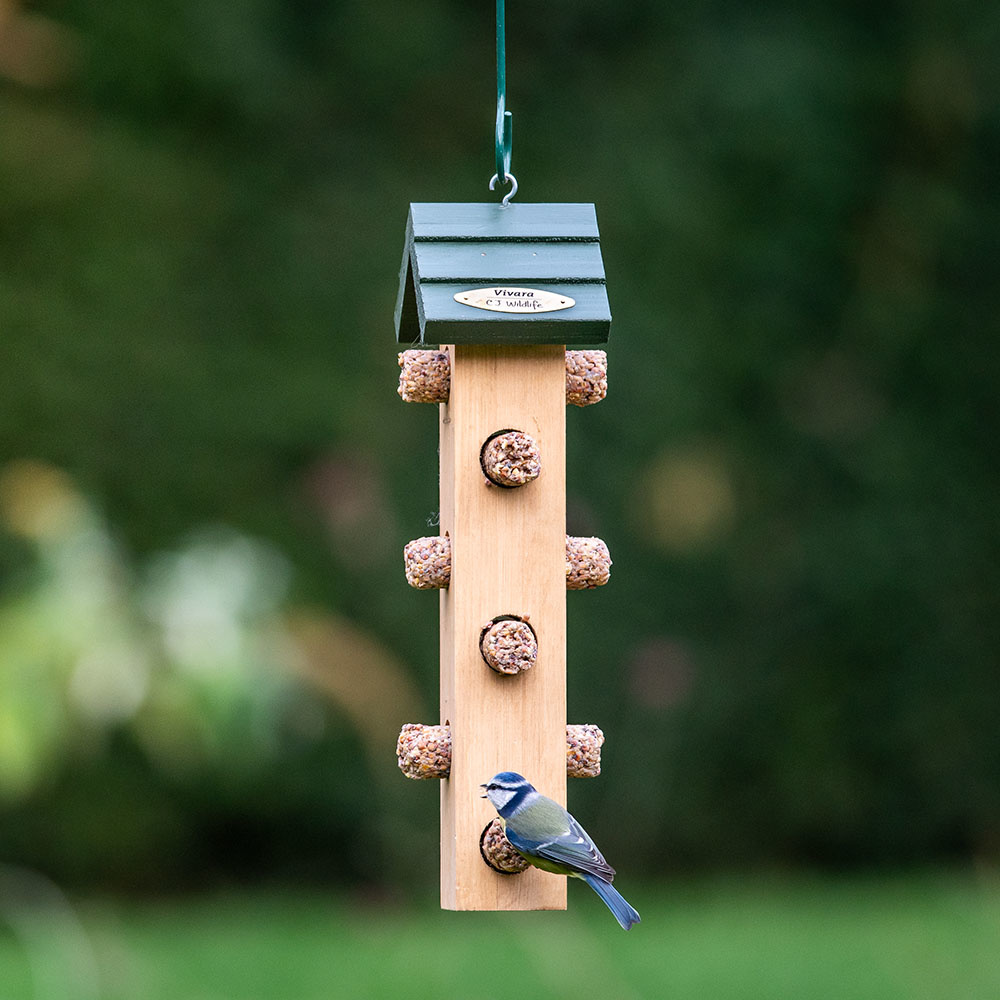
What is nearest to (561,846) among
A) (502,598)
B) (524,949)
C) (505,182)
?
(502,598)

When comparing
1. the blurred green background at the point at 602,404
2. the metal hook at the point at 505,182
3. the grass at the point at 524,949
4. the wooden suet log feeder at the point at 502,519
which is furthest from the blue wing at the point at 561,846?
the blurred green background at the point at 602,404

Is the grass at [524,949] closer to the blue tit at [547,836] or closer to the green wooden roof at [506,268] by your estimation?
the blue tit at [547,836]

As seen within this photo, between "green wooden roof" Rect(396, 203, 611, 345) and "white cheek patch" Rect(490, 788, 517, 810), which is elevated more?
"green wooden roof" Rect(396, 203, 611, 345)

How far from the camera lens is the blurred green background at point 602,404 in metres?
5.70

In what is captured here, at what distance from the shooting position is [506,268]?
1.87 metres

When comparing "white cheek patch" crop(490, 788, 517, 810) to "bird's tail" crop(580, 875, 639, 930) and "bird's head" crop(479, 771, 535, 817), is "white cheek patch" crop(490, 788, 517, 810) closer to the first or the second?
"bird's head" crop(479, 771, 535, 817)

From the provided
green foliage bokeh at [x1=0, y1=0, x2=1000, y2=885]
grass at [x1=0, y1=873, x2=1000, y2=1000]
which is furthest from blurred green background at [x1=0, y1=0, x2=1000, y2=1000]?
grass at [x1=0, y1=873, x2=1000, y2=1000]

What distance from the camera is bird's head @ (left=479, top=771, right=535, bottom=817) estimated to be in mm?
1717

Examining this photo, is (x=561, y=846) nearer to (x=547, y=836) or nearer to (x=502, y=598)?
(x=547, y=836)

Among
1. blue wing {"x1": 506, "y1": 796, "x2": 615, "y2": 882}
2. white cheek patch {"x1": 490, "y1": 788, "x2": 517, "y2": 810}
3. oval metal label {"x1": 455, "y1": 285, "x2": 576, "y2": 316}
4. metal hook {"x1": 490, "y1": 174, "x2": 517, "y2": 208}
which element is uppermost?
metal hook {"x1": 490, "y1": 174, "x2": 517, "y2": 208}

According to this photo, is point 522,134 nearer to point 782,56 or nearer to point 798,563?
point 782,56

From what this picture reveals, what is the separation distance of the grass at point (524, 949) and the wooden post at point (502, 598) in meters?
2.84

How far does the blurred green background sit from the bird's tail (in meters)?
3.60

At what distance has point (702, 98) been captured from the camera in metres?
6.09
